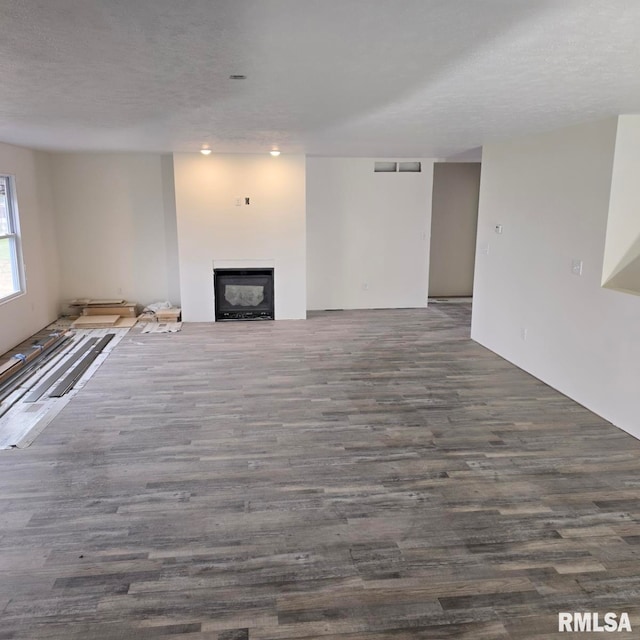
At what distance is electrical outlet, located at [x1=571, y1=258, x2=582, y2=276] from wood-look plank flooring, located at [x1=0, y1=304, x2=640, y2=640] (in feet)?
3.59

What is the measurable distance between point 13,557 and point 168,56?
246cm

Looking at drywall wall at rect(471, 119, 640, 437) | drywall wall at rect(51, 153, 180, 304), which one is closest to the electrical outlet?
drywall wall at rect(471, 119, 640, 437)

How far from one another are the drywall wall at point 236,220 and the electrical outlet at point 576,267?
3925 mm

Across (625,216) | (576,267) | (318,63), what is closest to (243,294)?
(576,267)

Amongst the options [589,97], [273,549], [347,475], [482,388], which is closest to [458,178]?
[482,388]

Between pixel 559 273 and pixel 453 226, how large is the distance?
458cm

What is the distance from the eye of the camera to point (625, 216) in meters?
4.24

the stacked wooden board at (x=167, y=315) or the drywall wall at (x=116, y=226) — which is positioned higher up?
the drywall wall at (x=116, y=226)

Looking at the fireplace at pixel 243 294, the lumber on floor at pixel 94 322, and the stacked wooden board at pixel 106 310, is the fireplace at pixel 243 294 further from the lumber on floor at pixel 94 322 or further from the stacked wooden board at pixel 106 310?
the lumber on floor at pixel 94 322

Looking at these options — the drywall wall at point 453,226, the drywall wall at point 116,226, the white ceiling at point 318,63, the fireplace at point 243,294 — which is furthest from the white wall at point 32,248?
the drywall wall at point 453,226

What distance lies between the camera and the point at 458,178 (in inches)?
360

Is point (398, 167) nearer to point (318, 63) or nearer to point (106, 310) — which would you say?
point (106, 310)

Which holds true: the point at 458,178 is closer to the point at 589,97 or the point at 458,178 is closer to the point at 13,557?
the point at 589,97

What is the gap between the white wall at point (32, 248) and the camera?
6.19 metres
